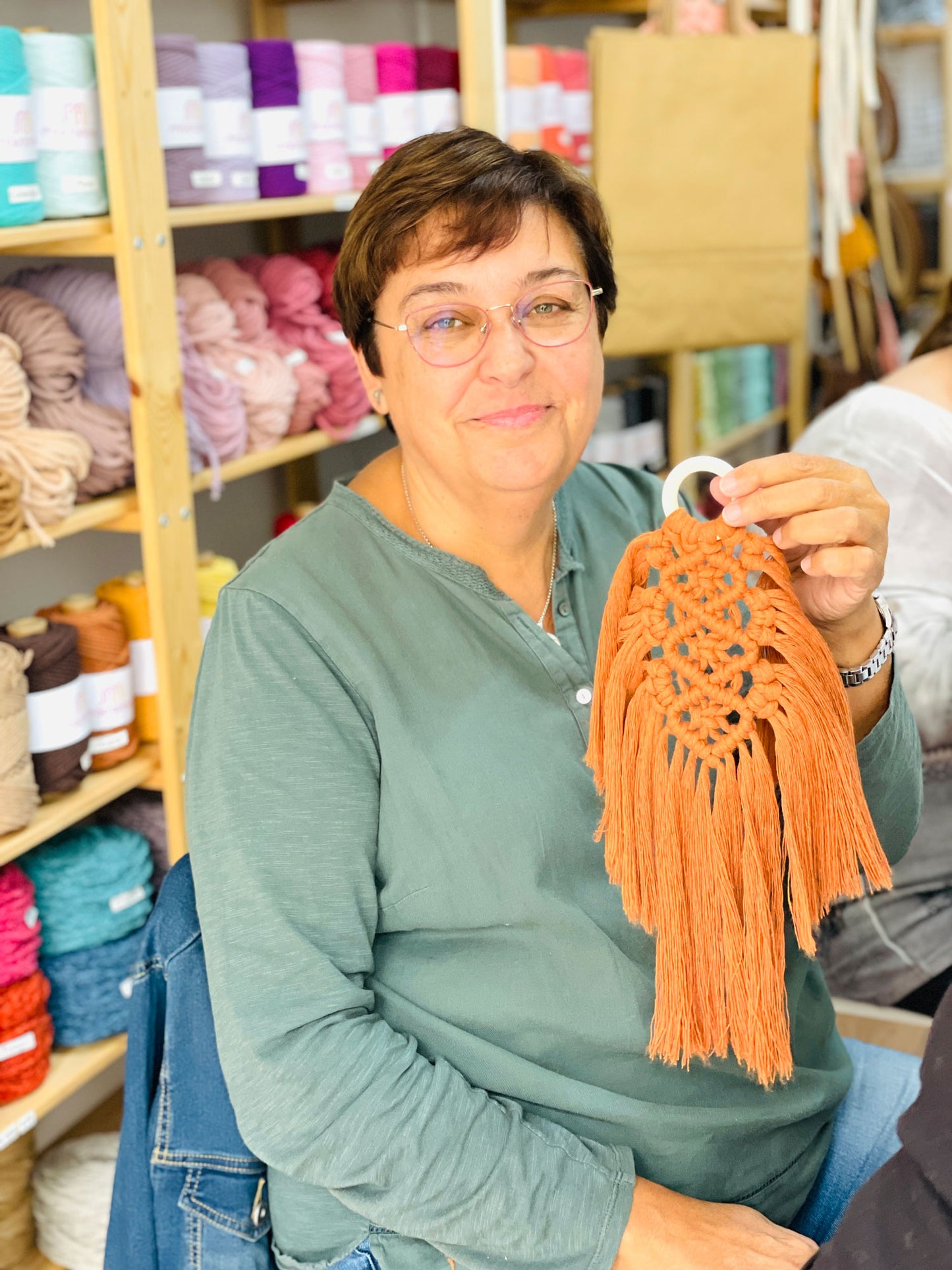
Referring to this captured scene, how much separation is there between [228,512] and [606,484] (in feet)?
3.70

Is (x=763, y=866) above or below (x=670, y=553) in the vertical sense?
below

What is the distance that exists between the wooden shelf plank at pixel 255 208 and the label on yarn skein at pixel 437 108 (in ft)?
0.75

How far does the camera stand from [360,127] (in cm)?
198

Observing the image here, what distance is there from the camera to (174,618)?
1614 millimetres

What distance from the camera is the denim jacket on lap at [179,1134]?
100 cm

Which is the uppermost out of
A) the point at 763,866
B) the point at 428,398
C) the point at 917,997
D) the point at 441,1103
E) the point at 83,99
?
the point at 83,99

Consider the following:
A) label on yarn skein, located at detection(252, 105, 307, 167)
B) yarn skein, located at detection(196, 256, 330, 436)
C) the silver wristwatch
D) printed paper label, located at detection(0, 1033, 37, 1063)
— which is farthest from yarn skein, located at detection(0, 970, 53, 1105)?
label on yarn skein, located at detection(252, 105, 307, 167)

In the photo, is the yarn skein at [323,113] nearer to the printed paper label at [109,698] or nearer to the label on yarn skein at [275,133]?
the label on yarn skein at [275,133]

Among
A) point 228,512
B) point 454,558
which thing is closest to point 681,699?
point 454,558

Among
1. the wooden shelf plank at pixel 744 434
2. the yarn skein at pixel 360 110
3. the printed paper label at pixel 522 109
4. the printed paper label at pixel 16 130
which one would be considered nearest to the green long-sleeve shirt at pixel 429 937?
the printed paper label at pixel 16 130

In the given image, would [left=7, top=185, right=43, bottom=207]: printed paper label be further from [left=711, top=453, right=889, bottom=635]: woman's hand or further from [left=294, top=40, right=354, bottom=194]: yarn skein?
[left=711, top=453, right=889, bottom=635]: woman's hand

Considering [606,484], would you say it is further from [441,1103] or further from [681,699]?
[441,1103]

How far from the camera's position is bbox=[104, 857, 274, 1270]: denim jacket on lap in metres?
1.00

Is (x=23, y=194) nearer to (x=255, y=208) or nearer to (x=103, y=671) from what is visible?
(x=255, y=208)
